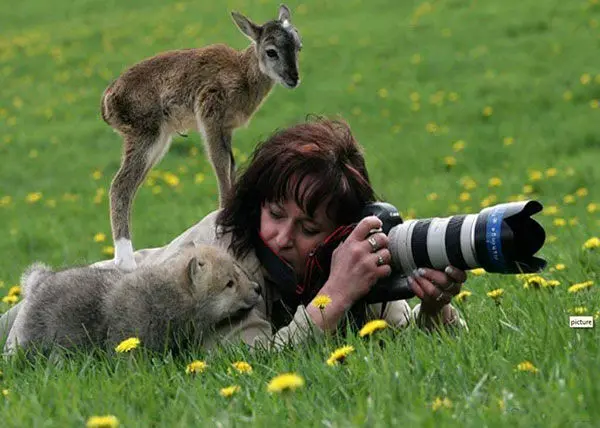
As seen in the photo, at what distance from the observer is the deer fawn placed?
4531mm

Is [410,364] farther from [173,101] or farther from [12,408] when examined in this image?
[173,101]

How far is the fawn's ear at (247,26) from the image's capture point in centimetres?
470

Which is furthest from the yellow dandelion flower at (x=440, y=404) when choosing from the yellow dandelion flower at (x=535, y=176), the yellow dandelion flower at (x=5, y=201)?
the yellow dandelion flower at (x=5, y=201)

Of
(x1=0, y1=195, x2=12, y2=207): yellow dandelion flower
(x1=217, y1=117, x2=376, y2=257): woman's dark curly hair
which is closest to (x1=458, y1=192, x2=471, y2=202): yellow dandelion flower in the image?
(x1=0, y1=195, x2=12, y2=207): yellow dandelion flower

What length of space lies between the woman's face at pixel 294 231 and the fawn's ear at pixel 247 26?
3.36 feet

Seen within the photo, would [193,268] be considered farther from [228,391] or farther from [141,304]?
[228,391]


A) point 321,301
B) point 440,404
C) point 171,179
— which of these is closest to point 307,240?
point 321,301

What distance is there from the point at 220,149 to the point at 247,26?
2.04ft

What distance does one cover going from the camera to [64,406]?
2.98 meters

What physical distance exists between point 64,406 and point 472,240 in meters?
1.42

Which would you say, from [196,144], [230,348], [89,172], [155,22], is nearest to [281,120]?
[196,144]

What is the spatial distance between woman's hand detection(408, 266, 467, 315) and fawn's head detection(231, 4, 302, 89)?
1.28 m

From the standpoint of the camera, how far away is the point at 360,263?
365 cm

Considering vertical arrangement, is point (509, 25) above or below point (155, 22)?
below
